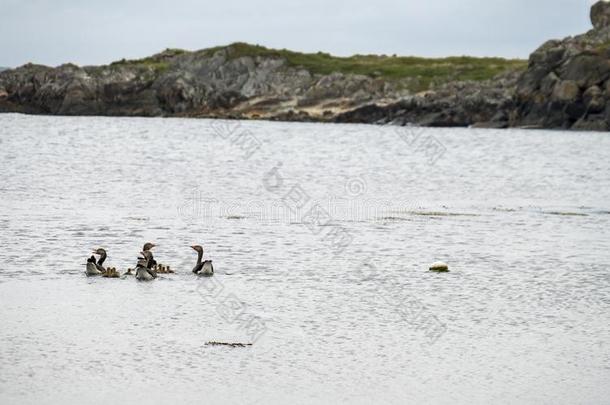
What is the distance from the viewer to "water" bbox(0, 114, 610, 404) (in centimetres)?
1805

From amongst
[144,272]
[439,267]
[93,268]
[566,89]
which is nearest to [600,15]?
[566,89]

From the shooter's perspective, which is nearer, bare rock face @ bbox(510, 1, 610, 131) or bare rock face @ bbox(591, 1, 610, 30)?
bare rock face @ bbox(510, 1, 610, 131)

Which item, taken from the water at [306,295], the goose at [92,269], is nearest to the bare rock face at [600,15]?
the water at [306,295]

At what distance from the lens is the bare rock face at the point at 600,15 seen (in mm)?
180863

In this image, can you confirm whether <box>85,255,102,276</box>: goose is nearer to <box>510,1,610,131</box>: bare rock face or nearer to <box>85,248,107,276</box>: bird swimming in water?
<box>85,248,107,276</box>: bird swimming in water

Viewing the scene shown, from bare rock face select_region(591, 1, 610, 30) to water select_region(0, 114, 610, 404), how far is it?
12911cm

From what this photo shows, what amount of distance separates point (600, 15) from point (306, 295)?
170 m

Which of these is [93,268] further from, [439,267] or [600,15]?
[600,15]

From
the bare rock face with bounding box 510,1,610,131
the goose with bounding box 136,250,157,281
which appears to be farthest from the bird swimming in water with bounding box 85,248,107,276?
the bare rock face with bounding box 510,1,610,131

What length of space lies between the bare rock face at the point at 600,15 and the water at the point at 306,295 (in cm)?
12911

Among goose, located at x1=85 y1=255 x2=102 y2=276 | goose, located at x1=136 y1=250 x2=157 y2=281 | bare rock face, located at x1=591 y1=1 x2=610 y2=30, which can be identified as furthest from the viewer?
bare rock face, located at x1=591 y1=1 x2=610 y2=30

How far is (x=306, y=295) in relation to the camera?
25688 mm

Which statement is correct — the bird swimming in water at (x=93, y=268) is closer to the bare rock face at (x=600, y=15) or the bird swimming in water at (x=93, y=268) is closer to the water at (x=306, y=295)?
the water at (x=306, y=295)

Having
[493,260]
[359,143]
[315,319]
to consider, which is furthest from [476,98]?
[315,319]
